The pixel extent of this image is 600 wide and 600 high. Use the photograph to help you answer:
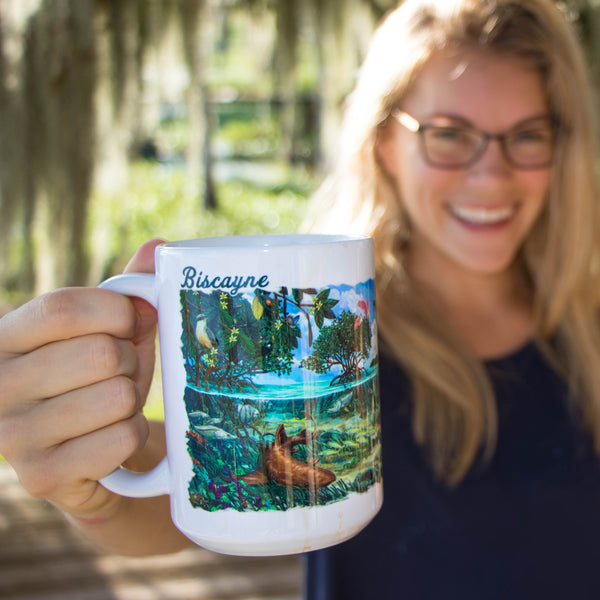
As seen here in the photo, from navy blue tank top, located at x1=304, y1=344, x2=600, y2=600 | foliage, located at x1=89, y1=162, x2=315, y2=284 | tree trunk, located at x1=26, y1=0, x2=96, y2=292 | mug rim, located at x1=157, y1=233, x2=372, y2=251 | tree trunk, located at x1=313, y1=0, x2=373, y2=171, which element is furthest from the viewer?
foliage, located at x1=89, y1=162, x2=315, y2=284

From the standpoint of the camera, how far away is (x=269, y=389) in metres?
0.55

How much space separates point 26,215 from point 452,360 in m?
1.63

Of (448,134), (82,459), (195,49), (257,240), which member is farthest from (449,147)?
(195,49)

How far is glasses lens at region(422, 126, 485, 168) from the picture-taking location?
117 centimetres

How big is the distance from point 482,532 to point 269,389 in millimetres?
737

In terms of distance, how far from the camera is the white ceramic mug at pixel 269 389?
0.55 m

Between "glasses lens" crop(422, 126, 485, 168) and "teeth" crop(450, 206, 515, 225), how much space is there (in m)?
0.08

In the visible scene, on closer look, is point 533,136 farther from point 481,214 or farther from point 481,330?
point 481,330

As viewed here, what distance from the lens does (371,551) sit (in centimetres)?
114

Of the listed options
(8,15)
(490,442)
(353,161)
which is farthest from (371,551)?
(8,15)

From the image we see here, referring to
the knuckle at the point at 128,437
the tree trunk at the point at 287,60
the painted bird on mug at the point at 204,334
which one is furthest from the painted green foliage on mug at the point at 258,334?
the tree trunk at the point at 287,60

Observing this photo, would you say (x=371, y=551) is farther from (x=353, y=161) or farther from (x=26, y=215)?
(x=26, y=215)

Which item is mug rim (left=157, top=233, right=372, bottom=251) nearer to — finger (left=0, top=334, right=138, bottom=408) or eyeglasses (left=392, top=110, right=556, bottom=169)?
finger (left=0, top=334, right=138, bottom=408)

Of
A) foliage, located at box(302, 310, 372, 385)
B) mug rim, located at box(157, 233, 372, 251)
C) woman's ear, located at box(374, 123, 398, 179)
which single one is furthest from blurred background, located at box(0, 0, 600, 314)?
foliage, located at box(302, 310, 372, 385)
